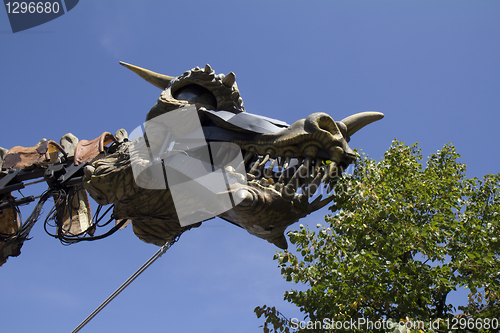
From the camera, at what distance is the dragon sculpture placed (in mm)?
4523

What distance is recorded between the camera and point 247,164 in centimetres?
496

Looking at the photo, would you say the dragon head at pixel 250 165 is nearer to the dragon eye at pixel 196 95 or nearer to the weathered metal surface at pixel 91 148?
the dragon eye at pixel 196 95

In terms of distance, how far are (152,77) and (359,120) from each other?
Answer: 3148mm

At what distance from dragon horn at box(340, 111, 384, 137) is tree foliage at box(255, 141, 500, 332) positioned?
1.98ft

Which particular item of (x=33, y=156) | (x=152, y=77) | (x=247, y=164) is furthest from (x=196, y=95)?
(x=33, y=156)

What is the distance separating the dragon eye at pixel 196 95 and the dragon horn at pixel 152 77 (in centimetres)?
55

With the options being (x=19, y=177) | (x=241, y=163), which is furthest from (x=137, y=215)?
(x=19, y=177)

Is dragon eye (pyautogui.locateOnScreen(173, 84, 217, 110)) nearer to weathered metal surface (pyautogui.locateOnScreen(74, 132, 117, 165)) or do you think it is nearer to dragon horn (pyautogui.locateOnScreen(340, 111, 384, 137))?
dragon horn (pyautogui.locateOnScreen(340, 111, 384, 137))

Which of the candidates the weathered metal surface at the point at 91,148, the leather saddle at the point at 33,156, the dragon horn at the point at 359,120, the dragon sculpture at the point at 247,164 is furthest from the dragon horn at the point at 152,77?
the dragon horn at the point at 359,120

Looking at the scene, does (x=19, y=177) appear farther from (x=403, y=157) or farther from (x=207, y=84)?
(x=403, y=157)

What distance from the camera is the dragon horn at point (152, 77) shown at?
6.28 m

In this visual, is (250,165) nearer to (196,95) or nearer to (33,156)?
(196,95)

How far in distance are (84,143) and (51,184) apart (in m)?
0.89

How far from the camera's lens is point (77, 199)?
8484mm
